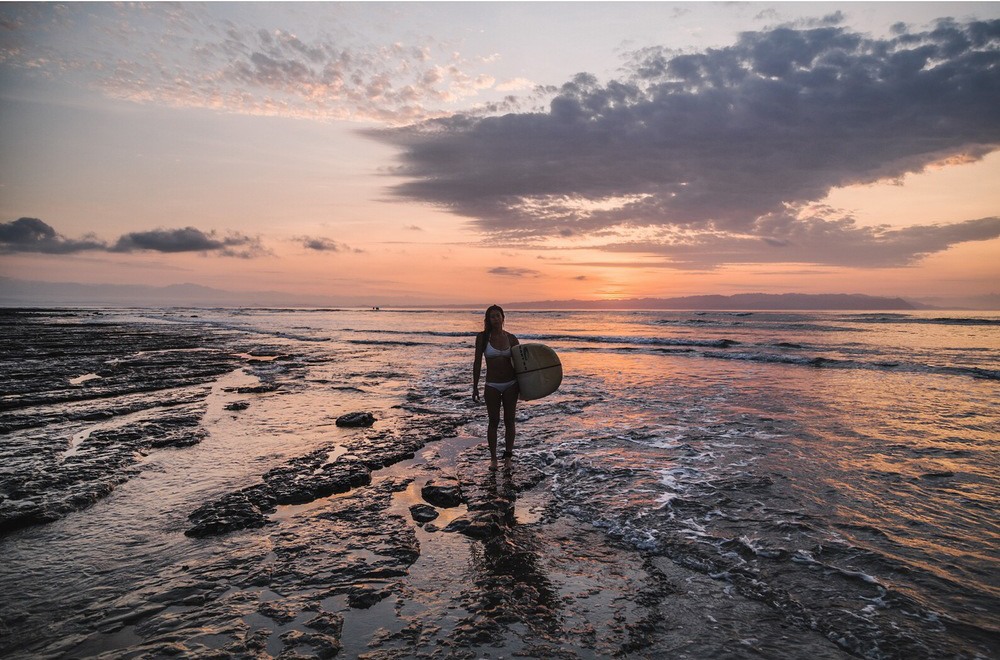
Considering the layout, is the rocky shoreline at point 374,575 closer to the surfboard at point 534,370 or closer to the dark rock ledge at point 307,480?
the dark rock ledge at point 307,480

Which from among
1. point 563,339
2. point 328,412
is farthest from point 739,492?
point 563,339

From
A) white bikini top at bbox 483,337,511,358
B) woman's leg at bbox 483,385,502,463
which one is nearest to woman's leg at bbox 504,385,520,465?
woman's leg at bbox 483,385,502,463

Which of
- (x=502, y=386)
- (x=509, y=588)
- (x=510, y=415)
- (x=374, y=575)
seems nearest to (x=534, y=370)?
(x=502, y=386)

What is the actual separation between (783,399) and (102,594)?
15.6m

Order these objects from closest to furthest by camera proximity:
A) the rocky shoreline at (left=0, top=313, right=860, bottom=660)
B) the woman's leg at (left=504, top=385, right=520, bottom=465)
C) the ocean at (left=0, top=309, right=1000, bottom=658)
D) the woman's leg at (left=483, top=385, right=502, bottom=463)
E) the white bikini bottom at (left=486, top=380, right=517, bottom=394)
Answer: the rocky shoreline at (left=0, top=313, right=860, bottom=660)
the ocean at (left=0, top=309, right=1000, bottom=658)
the woman's leg at (left=483, top=385, right=502, bottom=463)
the white bikini bottom at (left=486, top=380, right=517, bottom=394)
the woman's leg at (left=504, top=385, right=520, bottom=465)

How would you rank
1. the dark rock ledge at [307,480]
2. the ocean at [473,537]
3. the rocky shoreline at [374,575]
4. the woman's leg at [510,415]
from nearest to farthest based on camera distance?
the rocky shoreline at [374,575] < the ocean at [473,537] < the dark rock ledge at [307,480] < the woman's leg at [510,415]

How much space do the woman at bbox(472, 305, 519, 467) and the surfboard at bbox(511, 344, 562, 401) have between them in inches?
5.1

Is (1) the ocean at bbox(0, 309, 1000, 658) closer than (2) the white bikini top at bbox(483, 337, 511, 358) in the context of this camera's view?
Yes

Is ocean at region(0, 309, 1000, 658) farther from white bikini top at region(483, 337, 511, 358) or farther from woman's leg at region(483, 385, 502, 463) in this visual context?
white bikini top at region(483, 337, 511, 358)

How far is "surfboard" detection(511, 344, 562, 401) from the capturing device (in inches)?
321

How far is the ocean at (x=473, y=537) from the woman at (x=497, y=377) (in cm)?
51

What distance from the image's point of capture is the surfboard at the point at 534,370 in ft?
26.8

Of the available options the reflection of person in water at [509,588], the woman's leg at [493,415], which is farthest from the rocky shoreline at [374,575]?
the woman's leg at [493,415]

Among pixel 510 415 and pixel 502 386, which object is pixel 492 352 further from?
pixel 510 415
